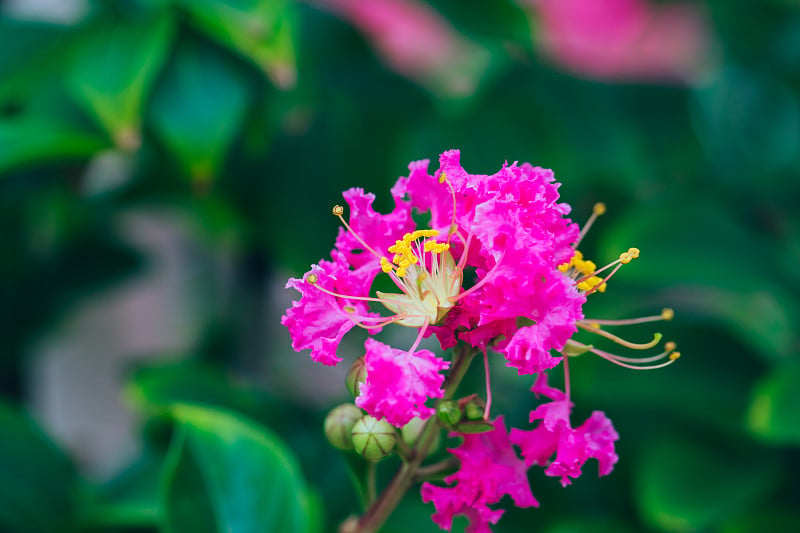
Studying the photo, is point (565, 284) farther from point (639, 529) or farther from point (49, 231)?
point (49, 231)

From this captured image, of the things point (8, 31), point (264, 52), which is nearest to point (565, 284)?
point (264, 52)

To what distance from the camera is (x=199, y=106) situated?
38.0 inches

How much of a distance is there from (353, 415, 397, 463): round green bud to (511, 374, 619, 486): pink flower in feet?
0.27

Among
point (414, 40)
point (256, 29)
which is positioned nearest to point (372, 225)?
point (256, 29)

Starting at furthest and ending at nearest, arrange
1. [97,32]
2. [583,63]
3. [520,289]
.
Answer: [583,63], [97,32], [520,289]

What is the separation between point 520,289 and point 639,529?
747 millimetres

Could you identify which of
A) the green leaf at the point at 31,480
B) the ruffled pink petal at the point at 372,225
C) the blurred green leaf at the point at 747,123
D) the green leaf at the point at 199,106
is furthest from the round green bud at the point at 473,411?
the blurred green leaf at the point at 747,123

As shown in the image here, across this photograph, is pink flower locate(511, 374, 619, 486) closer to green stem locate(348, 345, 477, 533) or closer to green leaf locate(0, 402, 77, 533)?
green stem locate(348, 345, 477, 533)

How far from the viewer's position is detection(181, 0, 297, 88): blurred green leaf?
0.92 metres

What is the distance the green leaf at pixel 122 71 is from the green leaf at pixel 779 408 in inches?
32.1

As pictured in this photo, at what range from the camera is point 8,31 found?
3.57ft

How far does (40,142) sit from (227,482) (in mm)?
470

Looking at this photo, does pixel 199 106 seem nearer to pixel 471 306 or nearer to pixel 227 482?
pixel 227 482

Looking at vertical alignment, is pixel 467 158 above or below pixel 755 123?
below
